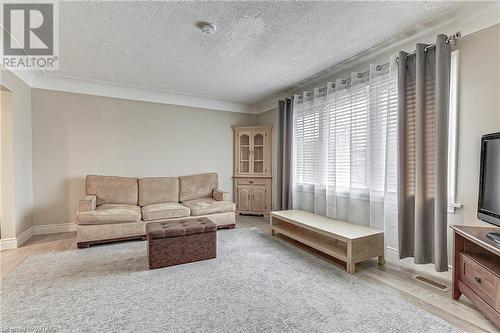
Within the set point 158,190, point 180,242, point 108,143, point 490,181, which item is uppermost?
point 108,143

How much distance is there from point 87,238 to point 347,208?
12.1 ft

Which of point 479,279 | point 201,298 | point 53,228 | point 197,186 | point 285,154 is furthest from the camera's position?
point 197,186

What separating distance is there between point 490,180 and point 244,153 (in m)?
4.18

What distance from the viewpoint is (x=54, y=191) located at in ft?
13.2

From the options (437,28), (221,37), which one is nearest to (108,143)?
(221,37)

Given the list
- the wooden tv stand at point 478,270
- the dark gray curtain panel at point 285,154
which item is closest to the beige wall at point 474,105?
the wooden tv stand at point 478,270

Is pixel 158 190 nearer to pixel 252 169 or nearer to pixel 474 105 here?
pixel 252 169

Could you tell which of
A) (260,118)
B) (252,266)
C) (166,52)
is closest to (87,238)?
(252,266)

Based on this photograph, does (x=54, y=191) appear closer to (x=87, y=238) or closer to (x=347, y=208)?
(x=87, y=238)

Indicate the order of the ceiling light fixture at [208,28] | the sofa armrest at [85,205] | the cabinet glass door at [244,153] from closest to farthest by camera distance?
1. the ceiling light fixture at [208,28]
2. the sofa armrest at [85,205]
3. the cabinet glass door at [244,153]

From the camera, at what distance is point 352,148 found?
3305mm

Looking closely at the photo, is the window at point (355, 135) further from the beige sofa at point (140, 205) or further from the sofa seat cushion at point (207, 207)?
the beige sofa at point (140, 205)

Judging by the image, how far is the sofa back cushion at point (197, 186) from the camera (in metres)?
4.73

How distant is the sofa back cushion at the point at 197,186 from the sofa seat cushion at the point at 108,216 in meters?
Answer: 1.10
